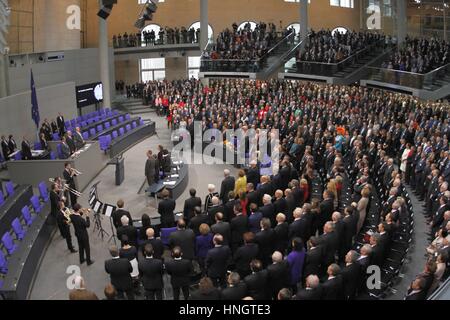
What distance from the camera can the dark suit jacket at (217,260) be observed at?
28.1ft

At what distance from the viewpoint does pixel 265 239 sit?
9.17 metres

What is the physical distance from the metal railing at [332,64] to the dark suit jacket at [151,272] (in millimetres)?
20218

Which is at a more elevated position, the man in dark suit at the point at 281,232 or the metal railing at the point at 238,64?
the metal railing at the point at 238,64

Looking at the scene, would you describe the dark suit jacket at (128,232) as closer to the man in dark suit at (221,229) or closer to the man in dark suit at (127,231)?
the man in dark suit at (127,231)

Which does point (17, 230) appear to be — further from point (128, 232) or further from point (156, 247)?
point (156, 247)

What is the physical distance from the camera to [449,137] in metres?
16.4

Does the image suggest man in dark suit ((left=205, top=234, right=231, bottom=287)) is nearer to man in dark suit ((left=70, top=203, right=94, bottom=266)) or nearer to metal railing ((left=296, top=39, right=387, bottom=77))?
man in dark suit ((left=70, top=203, right=94, bottom=266))

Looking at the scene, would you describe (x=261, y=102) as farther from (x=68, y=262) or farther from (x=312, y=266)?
(x=312, y=266)

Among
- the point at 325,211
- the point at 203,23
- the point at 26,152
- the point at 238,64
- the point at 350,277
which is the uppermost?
the point at 203,23

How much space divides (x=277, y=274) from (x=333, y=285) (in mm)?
983

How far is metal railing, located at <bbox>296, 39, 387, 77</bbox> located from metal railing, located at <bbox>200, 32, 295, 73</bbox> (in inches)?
93.6

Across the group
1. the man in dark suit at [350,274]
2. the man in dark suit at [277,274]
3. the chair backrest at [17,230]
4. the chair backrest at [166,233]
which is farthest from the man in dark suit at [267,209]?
the chair backrest at [17,230]

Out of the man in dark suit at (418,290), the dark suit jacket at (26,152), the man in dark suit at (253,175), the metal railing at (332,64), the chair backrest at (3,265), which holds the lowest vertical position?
the chair backrest at (3,265)

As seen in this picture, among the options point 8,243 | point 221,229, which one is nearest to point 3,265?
point 8,243
